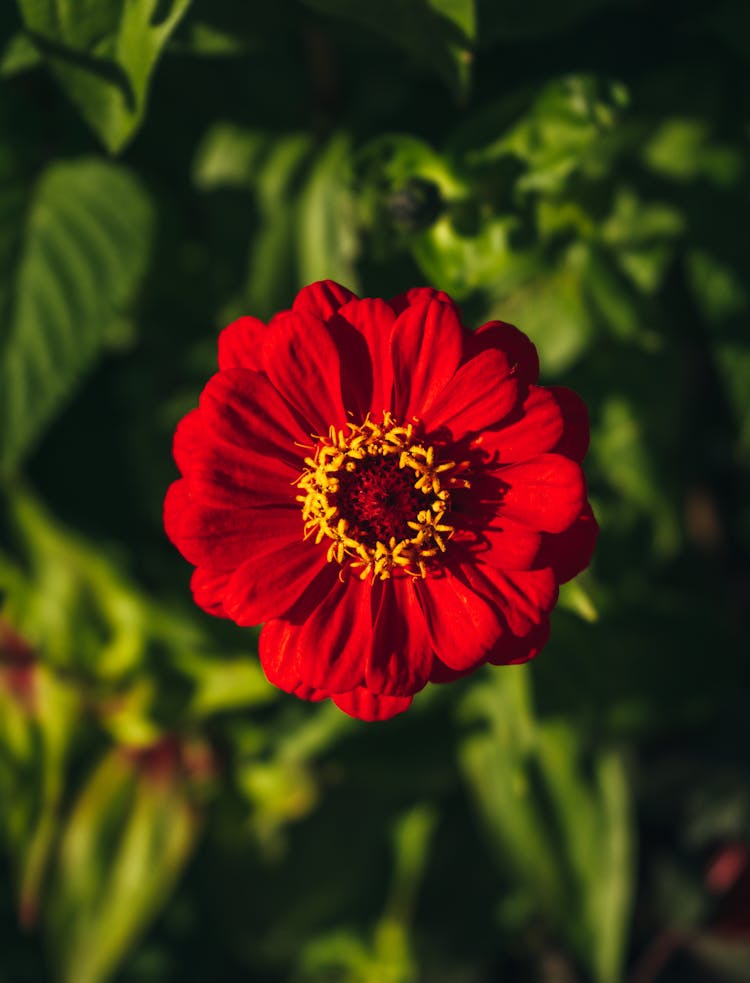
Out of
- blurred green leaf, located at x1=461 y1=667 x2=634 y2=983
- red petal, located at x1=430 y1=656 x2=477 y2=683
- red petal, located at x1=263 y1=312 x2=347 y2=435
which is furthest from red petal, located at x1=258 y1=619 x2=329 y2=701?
blurred green leaf, located at x1=461 y1=667 x2=634 y2=983

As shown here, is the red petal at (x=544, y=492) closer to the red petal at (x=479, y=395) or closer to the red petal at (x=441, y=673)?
the red petal at (x=479, y=395)

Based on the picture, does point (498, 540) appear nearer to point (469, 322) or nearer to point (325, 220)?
point (469, 322)

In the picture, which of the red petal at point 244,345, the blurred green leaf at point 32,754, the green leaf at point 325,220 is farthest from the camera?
the blurred green leaf at point 32,754

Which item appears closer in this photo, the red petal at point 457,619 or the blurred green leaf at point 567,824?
the red petal at point 457,619

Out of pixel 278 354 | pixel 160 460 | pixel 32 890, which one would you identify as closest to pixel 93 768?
pixel 32 890

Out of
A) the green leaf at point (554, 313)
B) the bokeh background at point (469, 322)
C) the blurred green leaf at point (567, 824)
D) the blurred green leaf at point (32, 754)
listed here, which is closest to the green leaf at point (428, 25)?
the bokeh background at point (469, 322)
